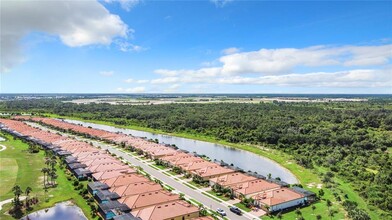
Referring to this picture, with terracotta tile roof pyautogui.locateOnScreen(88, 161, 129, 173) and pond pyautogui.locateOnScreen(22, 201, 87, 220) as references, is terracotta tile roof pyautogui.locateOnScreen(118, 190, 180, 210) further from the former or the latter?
terracotta tile roof pyautogui.locateOnScreen(88, 161, 129, 173)

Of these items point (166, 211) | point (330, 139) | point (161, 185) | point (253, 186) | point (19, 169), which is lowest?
point (19, 169)

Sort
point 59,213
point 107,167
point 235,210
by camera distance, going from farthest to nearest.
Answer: point 107,167
point 59,213
point 235,210

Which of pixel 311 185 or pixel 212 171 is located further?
pixel 212 171

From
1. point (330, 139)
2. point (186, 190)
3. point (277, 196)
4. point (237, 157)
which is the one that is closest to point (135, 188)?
point (186, 190)

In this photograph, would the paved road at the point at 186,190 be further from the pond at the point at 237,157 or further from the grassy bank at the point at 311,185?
the pond at the point at 237,157

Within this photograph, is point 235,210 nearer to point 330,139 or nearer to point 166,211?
point 166,211

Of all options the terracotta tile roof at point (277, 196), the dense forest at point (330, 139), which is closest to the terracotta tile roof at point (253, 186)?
the terracotta tile roof at point (277, 196)

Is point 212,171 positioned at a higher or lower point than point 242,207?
higher

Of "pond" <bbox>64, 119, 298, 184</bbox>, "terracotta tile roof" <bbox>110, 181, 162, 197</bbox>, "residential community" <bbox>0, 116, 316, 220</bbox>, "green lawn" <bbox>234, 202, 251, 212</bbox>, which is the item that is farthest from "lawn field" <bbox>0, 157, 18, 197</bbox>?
"pond" <bbox>64, 119, 298, 184</bbox>
